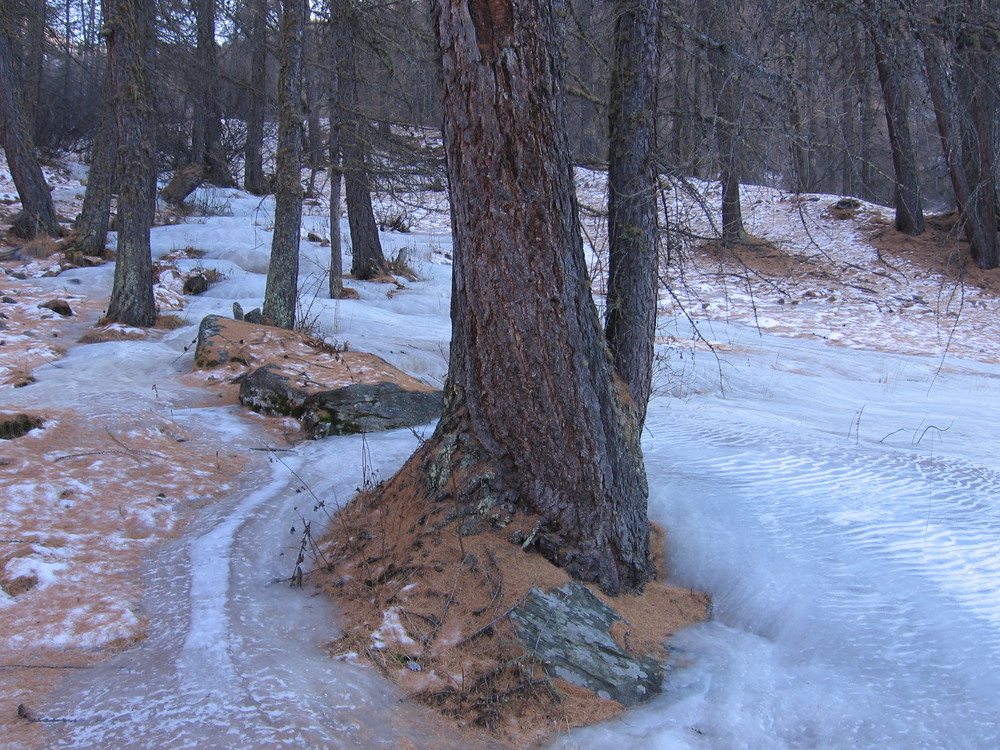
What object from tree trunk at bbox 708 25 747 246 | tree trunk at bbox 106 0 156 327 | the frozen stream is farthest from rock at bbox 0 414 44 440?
tree trunk at bbox 708 25 747 246

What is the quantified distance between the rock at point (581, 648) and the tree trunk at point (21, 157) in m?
12.0

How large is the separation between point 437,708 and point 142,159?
6903mm

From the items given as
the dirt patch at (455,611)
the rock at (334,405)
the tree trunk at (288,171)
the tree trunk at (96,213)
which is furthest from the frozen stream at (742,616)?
the tree trunk at (96,213)

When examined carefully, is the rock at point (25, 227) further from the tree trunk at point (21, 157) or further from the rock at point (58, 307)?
the rock at point (58, 307)

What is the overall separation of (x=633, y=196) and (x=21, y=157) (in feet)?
38.6

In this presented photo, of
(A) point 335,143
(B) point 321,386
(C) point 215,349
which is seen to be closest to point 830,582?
(B) point 321,386

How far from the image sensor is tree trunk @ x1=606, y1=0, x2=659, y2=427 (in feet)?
10.8

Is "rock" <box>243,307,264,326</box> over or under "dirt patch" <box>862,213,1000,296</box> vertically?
under

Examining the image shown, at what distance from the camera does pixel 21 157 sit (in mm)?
11273

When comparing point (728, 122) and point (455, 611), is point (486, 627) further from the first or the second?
point (728, 122)

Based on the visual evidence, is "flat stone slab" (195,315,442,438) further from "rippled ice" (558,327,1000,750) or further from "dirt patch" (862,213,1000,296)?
"dirt patch" (862,213,1000,296)

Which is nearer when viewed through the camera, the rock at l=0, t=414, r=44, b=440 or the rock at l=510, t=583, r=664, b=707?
the rock at l=510, t=583, r=664, b=707

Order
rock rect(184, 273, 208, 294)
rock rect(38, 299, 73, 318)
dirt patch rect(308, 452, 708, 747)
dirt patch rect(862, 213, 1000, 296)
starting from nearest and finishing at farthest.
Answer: dirt patch rect(308, 452, 708, 747) → rock rect(38, 299, 73, 318) → rock rect(184, 273, 208, 294) → dirt patch rect(862, 213, 1000, 296)

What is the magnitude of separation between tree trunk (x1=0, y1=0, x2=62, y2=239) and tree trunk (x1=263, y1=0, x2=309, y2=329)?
658 centimetres
